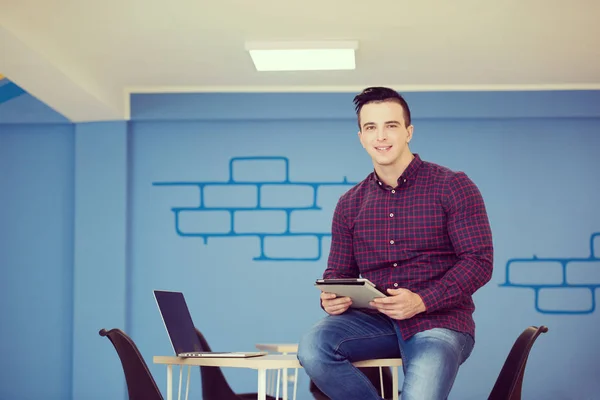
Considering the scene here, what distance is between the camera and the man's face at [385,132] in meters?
2.51

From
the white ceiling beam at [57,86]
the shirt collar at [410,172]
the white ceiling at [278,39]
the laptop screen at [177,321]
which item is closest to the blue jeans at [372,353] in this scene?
the shirt collar at [410,172]

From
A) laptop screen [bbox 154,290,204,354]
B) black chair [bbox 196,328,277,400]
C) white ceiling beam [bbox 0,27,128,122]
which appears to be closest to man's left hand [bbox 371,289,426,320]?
laptop screen [bbox 154,290,204,354]

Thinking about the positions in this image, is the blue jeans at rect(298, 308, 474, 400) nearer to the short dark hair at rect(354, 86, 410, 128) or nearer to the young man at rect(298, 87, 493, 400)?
the young man at rect(298, 87, 493, 400)

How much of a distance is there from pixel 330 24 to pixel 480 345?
2.57 metres

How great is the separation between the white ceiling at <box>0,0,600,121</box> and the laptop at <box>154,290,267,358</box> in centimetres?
181

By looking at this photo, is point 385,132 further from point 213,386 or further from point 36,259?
point 36,259

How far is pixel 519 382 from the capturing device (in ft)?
8.41

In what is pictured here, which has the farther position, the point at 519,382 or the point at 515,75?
the point at 515,75

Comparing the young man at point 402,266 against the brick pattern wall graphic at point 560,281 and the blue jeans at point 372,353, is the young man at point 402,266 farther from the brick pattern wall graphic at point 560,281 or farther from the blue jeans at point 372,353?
the brick pattern wall graphic at point 560,281

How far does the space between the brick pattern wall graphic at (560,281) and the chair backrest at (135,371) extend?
3542 mm

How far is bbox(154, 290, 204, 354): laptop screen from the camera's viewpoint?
A: 2711 mm

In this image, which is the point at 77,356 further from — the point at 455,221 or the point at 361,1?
the point at 455,221

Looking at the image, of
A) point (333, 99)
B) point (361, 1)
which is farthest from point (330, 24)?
point (333, 99)

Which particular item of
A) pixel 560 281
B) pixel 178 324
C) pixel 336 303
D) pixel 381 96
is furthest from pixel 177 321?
pixel 560 281
